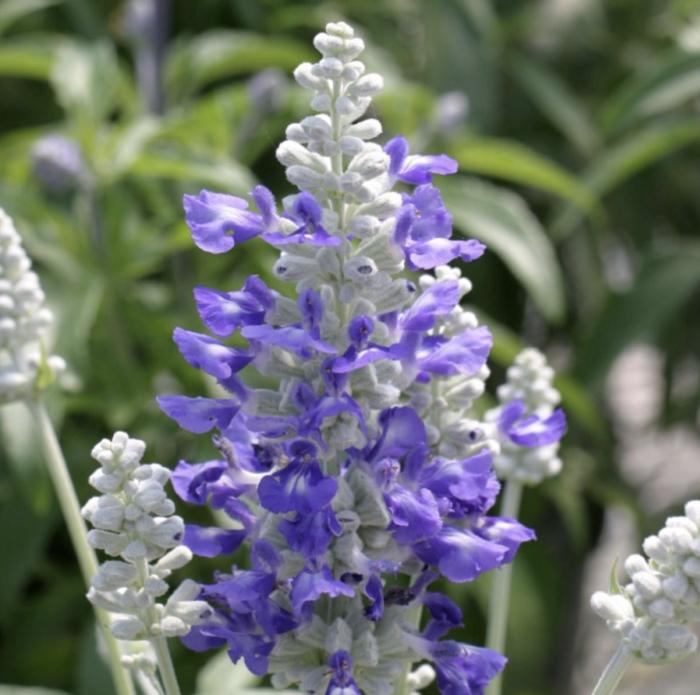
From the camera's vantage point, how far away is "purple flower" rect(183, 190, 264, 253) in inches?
28.1

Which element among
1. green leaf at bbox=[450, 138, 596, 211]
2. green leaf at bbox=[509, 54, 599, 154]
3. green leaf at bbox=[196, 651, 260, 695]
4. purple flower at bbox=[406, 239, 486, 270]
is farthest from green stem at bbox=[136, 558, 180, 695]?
green leaf at bbox=[509, 54, 599, 154]

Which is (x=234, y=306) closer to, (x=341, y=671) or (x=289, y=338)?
(x=289, y=338)

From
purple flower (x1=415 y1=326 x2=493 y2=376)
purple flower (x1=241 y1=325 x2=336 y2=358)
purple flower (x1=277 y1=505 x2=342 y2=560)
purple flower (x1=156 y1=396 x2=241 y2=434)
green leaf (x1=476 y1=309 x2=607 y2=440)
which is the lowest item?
green leaf (x1=476 y1=309 x2=607 y2=440)

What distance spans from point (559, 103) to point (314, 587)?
1.97m

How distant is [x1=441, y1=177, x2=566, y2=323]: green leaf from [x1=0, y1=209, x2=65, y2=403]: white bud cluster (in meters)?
1.21

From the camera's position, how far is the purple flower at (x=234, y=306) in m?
0.70

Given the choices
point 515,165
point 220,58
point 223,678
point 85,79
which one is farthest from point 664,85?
point 223,678

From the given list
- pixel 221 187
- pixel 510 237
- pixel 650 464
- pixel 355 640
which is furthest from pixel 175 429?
pixel 650 464

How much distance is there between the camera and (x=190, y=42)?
265 cm

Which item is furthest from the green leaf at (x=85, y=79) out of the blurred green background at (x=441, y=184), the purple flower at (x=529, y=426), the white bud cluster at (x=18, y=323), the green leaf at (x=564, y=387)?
the purple flower at (x=529, y=426)

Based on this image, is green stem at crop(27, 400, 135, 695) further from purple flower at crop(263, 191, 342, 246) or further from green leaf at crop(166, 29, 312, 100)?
green leaf at crop(166, 29, 312, 100)

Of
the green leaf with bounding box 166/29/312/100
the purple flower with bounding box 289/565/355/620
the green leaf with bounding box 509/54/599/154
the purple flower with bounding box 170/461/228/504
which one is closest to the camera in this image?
the purple flower with bounding box 289/565/355/620

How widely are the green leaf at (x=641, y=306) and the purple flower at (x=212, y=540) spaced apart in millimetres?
1678

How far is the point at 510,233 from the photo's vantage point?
2088mm
